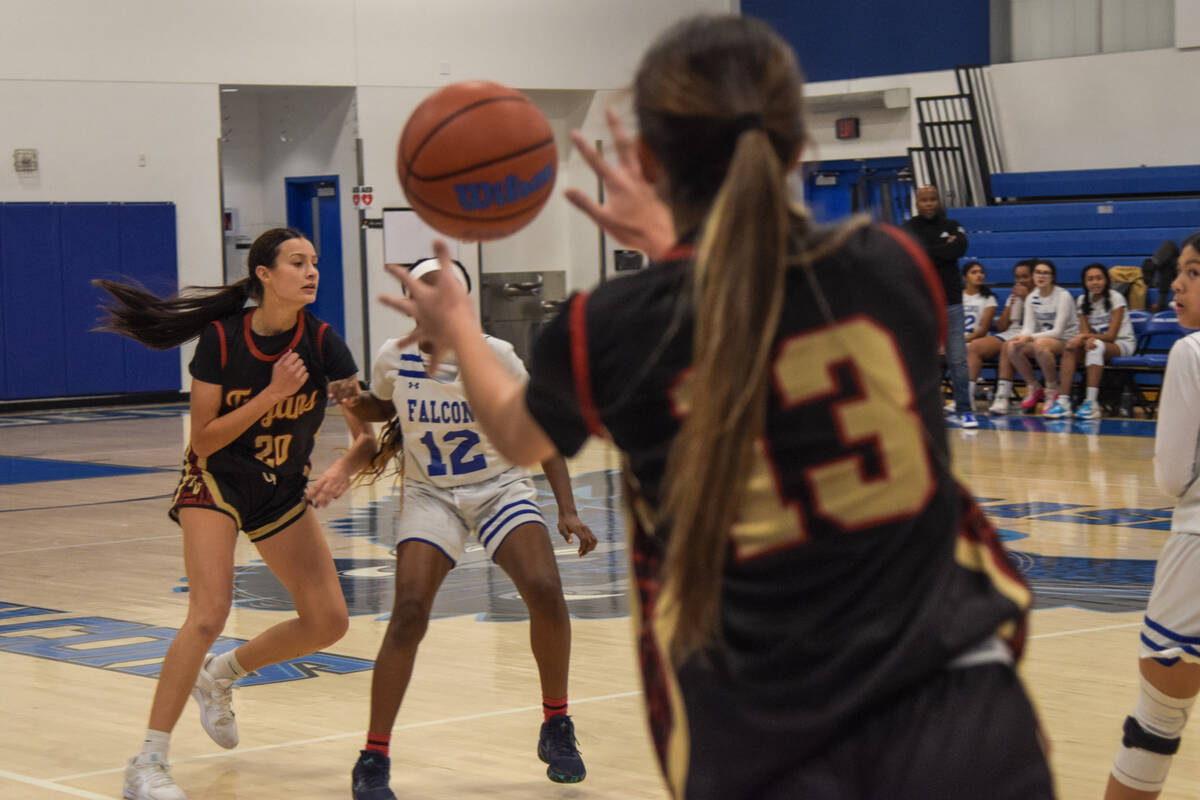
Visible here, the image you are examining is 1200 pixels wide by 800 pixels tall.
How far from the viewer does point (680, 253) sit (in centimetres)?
186

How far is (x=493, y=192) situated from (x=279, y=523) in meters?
2.19

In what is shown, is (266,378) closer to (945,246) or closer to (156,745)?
(156,745)

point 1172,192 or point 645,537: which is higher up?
point 1172,192

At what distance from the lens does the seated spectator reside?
15.2m

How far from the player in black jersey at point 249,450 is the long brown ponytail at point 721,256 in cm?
301

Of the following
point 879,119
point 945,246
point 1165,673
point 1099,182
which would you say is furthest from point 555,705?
point 879,119

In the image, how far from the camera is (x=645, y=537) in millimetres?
1953

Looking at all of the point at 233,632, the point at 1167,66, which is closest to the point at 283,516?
the point at 233,632

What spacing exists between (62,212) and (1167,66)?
41.0 ft

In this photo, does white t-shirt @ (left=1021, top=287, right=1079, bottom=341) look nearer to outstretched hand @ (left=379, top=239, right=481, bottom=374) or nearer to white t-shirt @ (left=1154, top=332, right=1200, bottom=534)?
white t-shirt @ (left=1154, top=332, right=1200, bottom=534)

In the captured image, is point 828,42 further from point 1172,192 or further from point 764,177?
point 764,177

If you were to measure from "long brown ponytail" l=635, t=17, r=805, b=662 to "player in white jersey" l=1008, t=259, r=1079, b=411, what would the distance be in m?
13.4

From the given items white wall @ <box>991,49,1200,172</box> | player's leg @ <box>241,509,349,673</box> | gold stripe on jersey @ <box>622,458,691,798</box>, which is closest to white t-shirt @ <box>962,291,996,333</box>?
white wall @ <box>991,49,1200,172</box>

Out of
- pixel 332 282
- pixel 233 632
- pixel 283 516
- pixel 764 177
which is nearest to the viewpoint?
pixel 764 177
